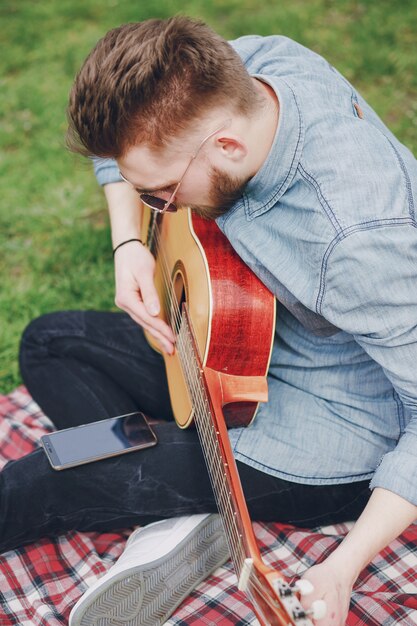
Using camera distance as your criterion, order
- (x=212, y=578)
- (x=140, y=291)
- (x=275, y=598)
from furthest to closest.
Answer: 1. (x=140, y=291)
2. (x=212, y=578)
3. (x=275, y=598)

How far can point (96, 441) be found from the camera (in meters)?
2.06

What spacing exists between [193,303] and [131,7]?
12.4 ft

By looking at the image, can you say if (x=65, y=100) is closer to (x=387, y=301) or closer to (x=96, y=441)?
(x=96, y=441)

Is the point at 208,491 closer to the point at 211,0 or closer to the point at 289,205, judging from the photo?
the point at 289,205

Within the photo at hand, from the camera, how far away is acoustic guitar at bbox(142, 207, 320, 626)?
5.28 ft

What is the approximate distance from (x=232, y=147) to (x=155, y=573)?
109 cm

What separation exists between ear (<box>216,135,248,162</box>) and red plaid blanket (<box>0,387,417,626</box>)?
1115mm

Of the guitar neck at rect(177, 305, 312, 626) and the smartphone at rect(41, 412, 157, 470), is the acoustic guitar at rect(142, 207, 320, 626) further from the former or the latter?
the smartphone at rect(41, 412, 157, 470)

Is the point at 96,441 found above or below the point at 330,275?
below

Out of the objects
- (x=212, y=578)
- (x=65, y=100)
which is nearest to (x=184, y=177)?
(x=212, y=578)

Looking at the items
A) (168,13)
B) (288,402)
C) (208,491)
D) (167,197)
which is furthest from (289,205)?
(168,13)

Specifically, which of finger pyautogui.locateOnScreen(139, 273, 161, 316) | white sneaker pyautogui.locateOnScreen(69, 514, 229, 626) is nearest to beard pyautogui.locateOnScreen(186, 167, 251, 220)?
finger pyautogui.locateOnScreen(139, 273, 161, 316)

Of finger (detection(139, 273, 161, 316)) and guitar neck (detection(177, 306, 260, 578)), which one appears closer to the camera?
guitar neck (detection(177, 306, 260, 578))

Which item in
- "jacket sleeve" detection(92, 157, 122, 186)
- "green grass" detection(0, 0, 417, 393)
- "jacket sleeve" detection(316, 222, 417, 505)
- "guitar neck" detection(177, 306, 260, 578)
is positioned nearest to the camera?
"guitar neck" detection(177, 306, 260, 578)
